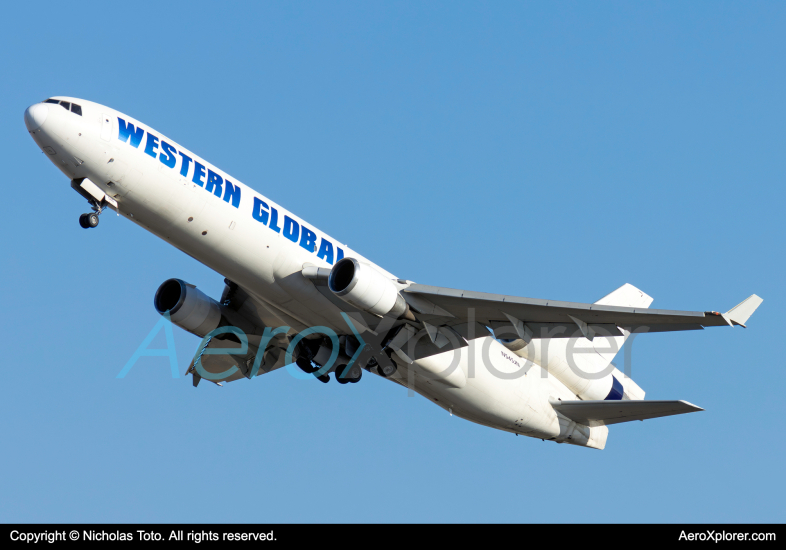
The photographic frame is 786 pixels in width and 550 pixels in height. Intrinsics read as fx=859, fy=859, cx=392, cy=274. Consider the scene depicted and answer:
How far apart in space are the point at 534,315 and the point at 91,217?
13.6 meters

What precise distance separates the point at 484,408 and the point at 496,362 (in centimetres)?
176

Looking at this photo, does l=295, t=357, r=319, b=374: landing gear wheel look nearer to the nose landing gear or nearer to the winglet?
the nose landing gear

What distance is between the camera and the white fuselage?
23.0 metres

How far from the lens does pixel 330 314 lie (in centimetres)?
2703

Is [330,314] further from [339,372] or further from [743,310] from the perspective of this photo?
[743,310]

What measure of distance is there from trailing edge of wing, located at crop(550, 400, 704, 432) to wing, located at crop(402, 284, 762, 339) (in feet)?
16.1

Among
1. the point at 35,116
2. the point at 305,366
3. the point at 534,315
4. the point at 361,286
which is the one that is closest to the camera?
the point at 35,116

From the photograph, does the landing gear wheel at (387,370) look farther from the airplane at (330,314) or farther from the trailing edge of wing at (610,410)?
the trailing edge of wing at (610,410)

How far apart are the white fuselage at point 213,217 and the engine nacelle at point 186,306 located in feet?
7.25

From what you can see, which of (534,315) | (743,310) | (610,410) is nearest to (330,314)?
(534,315)

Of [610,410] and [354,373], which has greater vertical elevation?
[354,373]

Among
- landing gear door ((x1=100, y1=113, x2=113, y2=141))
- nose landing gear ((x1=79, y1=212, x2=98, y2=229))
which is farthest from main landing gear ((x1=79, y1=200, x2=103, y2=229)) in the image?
landing gear door ((x1=100, y1=113, x2=113, y2=141))

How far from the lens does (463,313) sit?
28.1 metres

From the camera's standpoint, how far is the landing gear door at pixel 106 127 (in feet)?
75.7
